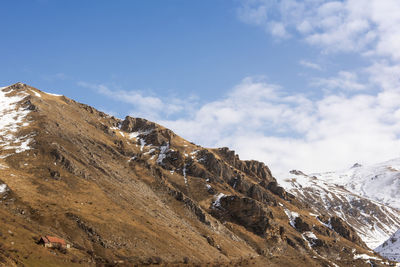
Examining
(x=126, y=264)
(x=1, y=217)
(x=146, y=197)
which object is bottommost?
(x=126, y=264)

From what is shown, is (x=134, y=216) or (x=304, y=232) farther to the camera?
(x=304, y=232)

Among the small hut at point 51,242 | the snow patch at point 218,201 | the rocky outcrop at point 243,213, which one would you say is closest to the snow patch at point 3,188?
the small hut at point 51,242

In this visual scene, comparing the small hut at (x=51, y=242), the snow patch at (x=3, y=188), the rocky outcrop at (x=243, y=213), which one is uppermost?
the rocky outcrop at (x=243, y=213)

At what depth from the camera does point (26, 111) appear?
18325 centimetres

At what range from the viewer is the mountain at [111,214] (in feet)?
291

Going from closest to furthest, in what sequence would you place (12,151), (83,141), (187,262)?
(187,262) < (12,151) < (83,141)

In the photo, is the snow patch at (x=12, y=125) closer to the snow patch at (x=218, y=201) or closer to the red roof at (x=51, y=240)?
the red roof at (x=51, y=240)

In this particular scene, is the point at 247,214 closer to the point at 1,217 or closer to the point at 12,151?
the point at 12,151

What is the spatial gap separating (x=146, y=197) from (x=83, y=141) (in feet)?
160

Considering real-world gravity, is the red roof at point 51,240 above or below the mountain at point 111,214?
below

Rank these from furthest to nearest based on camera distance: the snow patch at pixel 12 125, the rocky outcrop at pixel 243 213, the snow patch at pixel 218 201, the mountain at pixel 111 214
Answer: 1. the snow patch at pixel 218 201
2. the rocky outcrop at pixel 243 213
3. the snow patch at pixel 12 125
4. the mountain at pixel 111 214

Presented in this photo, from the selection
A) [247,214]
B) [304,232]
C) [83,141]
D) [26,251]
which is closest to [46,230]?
[26,251]

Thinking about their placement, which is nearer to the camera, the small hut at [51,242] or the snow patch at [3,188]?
the small hut at [51,242]

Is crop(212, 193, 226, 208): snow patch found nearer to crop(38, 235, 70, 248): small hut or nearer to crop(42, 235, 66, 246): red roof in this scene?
crop(38, 235, 70, 248): small hut
